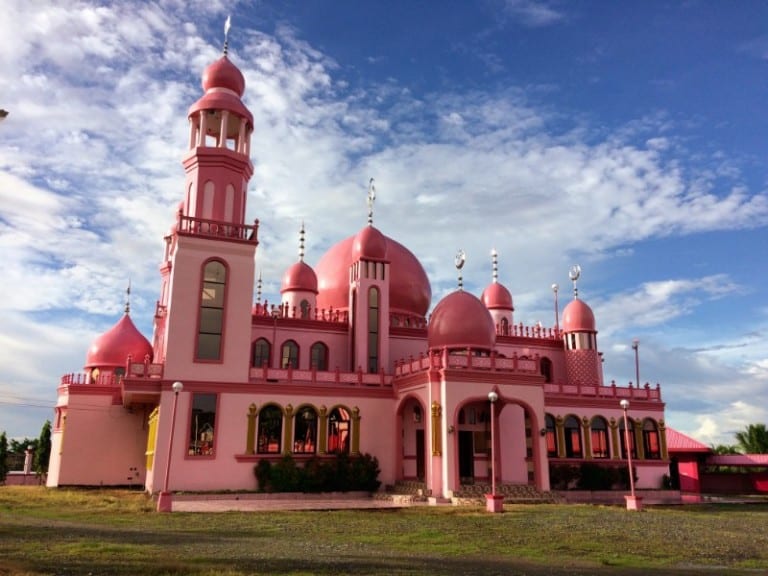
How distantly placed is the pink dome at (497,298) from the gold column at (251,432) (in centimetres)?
1765

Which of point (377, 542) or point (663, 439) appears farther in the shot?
point (663, 439)

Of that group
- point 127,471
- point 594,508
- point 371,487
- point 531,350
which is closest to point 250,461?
point 371,487

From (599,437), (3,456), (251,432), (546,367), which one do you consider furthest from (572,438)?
(3,456)

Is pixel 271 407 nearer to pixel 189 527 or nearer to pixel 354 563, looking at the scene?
pixel 189 527

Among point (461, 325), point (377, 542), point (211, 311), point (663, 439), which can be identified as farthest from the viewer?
point (663, 439)

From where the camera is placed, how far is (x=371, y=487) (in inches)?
1073

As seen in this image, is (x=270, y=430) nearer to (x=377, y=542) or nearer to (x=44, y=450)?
(x=377, y=542)

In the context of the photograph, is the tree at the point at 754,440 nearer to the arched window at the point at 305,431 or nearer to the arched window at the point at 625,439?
the arched window at the point at 625,439

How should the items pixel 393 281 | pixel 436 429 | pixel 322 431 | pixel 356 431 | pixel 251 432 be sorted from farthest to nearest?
pixel 393 281 → pixel 356 431 → pixel 322 431 → pixel 251 432 → pixel 436 429

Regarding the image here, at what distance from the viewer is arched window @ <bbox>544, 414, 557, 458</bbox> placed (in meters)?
30.9

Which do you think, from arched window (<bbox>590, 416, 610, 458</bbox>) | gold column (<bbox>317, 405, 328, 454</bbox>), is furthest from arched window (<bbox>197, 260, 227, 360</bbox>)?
arched window (<bbox>590, 416, 610, 458</bbox>)

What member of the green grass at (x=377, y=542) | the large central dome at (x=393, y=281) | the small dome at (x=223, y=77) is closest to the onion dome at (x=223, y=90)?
the small dome at (x=223, y=77)

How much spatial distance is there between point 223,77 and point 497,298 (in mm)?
19601

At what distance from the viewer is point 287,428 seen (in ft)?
89.4
